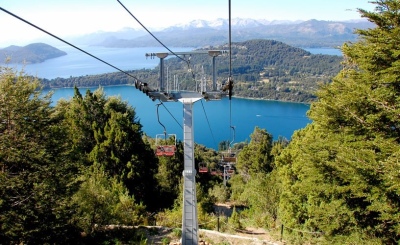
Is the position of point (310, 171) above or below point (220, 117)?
above

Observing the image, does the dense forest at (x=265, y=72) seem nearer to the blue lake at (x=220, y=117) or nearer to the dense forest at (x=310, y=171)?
the blue lake at (x=220, y=117)

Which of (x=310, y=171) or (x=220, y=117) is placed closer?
(x=310, y=171)

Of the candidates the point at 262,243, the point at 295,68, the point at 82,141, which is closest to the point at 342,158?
the point at 262,243

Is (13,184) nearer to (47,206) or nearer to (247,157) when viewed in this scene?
(47,206)

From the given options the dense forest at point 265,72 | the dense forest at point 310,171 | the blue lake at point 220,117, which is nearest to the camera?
the dense forest at point 310,171

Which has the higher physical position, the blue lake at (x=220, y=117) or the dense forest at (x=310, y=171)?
the dense forest at (x=310, y=171)

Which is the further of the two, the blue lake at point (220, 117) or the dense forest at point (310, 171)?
the blue lake at point (220, 117)

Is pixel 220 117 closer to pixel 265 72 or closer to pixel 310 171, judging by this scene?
pixel 265 72

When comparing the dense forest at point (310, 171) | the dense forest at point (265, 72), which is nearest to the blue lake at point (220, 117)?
the dense forest at point (265, 72)

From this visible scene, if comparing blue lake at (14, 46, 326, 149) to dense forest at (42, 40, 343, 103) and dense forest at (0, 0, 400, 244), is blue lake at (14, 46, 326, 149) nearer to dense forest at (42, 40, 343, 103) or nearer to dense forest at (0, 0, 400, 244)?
dense forest at (42, 40, 343, 103)

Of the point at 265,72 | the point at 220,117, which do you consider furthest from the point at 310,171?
the point at 265,72
